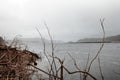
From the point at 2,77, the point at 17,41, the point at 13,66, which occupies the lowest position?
the point at 2,77

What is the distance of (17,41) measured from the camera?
4.40 metres

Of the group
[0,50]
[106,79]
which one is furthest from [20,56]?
[106,79]

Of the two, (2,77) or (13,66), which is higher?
(13,66)

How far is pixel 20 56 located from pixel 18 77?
2.28 feet

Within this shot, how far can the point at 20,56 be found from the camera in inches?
156

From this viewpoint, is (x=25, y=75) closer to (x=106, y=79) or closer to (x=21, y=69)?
(x=21, y=69)

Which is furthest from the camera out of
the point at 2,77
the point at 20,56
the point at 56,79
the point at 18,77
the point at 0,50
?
the point at 0,50

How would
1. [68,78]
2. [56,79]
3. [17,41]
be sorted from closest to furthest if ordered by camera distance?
[56,79] < [17,41] < [68,78]

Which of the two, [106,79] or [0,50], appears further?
[106,79]

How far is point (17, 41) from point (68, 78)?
2009 cm

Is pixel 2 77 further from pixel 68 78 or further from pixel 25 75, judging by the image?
pixel 68 78

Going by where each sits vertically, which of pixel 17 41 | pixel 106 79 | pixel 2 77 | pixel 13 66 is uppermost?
pixel 17 41

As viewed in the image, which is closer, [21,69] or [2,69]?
[21,69]

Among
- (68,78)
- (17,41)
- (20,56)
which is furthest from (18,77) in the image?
(68,78)
